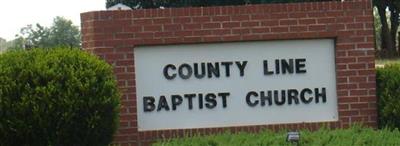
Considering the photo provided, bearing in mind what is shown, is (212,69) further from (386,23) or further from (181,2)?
(386,23)

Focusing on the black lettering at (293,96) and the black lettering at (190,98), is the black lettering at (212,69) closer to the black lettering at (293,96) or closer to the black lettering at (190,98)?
the black lettering at (190,98)

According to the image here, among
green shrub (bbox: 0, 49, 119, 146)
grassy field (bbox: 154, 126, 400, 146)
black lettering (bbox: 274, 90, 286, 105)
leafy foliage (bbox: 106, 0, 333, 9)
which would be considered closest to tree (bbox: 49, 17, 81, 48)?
leafy foliage (bbox: 106, 0, 333, 9)

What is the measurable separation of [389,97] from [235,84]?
159 cm

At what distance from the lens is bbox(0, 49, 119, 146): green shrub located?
21.4 ft

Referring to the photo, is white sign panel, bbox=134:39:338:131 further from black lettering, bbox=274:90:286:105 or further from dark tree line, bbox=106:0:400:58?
dark tree line, bbox=106:0:400:58

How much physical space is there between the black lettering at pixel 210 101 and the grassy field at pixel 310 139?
0.51 m

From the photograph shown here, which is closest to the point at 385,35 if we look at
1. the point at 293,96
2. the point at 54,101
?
the point at 293,96

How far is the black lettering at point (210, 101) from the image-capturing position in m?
8.04

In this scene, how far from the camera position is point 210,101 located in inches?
317

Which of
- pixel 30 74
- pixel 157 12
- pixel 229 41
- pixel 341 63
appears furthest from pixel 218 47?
pixel 30 74

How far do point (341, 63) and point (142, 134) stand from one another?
7.34 ft

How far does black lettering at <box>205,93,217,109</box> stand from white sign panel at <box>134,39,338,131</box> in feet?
0.03

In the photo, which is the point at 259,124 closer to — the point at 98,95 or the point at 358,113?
the point at 358,113

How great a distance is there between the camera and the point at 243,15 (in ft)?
26.3
